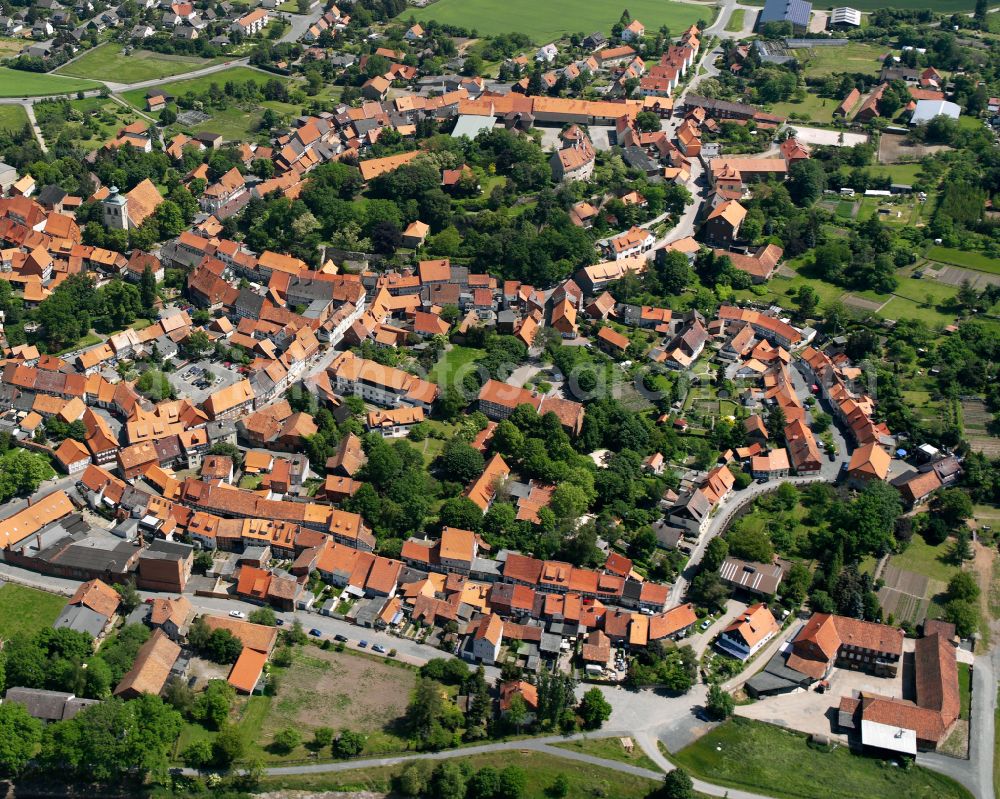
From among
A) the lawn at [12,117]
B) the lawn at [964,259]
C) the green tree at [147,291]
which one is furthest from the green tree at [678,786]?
the lawn at [12,117]

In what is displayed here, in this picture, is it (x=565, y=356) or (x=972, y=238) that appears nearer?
(x=565, y=356)

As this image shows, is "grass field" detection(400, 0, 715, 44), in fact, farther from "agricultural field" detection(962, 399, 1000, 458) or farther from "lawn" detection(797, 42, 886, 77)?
"agricultural field" detection(962, 399, 1000, 458)

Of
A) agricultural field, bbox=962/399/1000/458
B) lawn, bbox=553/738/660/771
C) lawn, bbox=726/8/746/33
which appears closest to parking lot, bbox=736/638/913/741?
lawn, bbox=553/738/660/771

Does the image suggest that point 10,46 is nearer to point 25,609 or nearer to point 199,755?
point 25,609

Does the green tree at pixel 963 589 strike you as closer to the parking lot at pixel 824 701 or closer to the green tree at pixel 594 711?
the parking lot at pixel 824 701

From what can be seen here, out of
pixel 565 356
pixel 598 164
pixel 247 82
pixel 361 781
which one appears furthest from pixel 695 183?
pixel 361 781

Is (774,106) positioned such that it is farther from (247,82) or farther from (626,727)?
(626,727)
